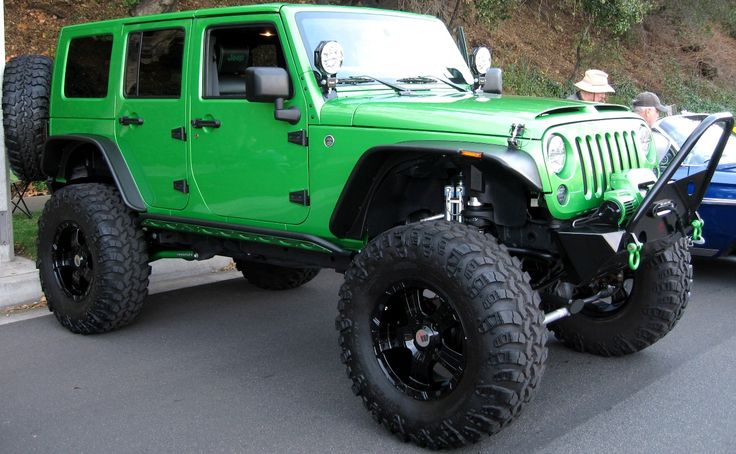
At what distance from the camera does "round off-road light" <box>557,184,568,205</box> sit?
12.1 feet

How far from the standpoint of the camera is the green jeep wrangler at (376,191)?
3.58m

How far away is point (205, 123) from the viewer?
4746mm

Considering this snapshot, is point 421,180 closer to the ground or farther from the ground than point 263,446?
farther from the ground

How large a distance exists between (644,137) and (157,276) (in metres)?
4.46

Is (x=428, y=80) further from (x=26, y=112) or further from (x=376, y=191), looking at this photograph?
(x=26, y=112)

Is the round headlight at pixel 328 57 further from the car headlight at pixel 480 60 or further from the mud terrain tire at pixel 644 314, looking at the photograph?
the mud terrain tire at pixel 644 314

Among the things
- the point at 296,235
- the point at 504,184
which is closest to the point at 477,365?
the point at 504,184

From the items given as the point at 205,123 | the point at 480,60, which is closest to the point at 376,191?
the point at 205,123

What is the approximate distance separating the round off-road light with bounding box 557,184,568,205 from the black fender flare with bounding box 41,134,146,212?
2.86m

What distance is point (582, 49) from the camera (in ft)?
67.8

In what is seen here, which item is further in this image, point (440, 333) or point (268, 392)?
point (268, 392)

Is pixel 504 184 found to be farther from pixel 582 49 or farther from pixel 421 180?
pixel 582 49

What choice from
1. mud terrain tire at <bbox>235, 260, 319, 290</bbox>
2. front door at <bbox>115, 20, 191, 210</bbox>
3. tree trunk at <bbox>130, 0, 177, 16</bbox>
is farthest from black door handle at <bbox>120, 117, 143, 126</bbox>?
tree trunk at <bbox>130, 0, 177, 16</bbox>

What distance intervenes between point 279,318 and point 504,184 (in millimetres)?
2714
